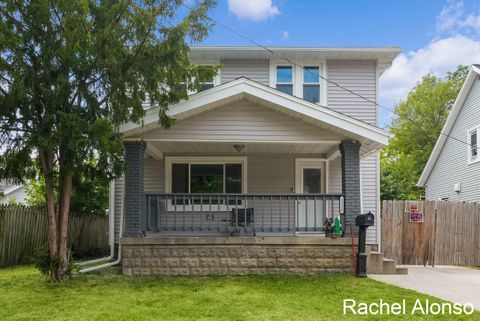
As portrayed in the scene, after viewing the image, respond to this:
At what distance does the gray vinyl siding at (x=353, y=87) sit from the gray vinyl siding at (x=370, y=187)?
1194 mm

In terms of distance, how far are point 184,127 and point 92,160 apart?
2.17 m

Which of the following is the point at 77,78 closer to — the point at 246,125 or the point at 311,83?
the point at 246,125

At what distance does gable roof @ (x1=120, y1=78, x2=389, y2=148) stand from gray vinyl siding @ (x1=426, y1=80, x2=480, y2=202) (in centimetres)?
912

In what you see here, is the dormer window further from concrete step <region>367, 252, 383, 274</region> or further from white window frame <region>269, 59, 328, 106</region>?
concrete step <region>367, 252, 383, 274</region>

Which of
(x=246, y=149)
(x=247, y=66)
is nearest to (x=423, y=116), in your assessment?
(x=247, y=66)

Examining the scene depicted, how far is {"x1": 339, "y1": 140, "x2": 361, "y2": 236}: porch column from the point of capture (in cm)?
905

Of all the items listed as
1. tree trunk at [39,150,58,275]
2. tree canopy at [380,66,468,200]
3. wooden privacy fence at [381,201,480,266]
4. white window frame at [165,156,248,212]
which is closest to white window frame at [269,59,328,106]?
white window frame at [165,156,248,212]

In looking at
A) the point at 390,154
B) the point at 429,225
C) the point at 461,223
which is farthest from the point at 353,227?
the point at 390,154

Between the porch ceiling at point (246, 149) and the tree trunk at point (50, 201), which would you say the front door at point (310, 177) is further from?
the tree trunk at point (50, 201)

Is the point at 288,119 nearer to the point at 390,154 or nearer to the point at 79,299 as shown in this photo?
the point at 79,299

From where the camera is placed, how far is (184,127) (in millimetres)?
9125

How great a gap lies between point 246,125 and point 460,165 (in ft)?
39.4

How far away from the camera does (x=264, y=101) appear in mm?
9070

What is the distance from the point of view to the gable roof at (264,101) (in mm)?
8719
